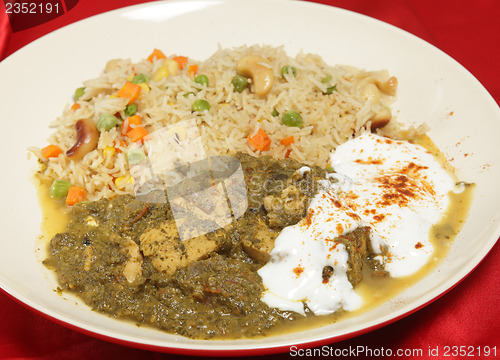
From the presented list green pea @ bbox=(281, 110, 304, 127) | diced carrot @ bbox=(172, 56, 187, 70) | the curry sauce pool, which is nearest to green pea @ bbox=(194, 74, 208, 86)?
diced carrot @ bbox=(172, 56, 187, 70)

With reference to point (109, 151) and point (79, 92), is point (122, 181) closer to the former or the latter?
point (109, 151)

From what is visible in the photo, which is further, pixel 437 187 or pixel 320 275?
pixel 437 187

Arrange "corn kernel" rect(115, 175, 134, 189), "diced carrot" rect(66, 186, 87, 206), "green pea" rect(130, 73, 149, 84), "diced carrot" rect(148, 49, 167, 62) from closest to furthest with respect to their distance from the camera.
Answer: "diced carrot" rect(66, 186, 87, 206), "corn kernel" rect(115, 175, 134, 189), "green pea" rect(130, 73, 149, 84), "diced carrot" rect(148, 49, 167, 62)

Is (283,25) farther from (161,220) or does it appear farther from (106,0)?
(161,220)

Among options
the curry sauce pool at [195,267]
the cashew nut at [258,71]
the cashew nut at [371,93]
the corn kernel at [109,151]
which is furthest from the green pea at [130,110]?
the cashew nut at [371,93]

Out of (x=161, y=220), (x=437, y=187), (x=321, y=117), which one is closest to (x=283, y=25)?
(x=321, y=117)

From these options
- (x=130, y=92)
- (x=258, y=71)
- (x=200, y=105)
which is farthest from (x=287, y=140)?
(x=130, y=92)

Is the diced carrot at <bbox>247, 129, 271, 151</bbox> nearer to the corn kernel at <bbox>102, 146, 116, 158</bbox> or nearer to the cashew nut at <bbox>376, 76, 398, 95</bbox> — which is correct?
the corn kernel at <bbox>102, 146, 116, 158</bbox>
